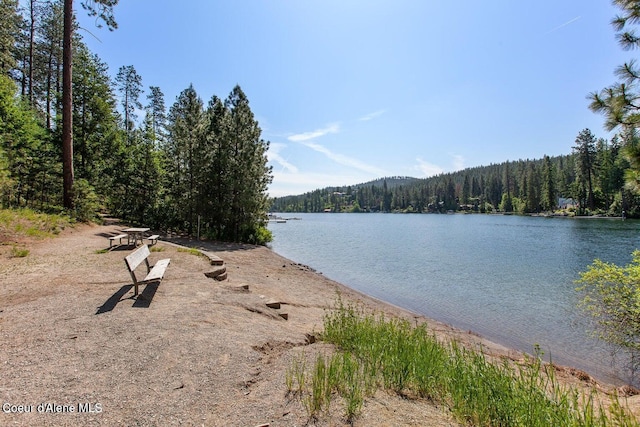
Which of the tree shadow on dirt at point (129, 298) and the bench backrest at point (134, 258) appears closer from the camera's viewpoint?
the tree shadow on dirt at point (129, 298)

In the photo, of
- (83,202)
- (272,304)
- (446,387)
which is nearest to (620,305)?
(446,387)

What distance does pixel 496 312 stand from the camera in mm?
11547

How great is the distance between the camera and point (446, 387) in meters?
3.66

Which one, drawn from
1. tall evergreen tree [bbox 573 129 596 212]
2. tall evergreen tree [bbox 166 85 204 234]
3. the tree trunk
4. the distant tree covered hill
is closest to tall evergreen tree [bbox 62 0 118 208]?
the tree trunk

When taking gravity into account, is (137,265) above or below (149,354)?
above

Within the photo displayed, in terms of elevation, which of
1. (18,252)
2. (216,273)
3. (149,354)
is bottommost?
(149,354)

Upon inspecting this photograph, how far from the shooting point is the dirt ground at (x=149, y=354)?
291 cm

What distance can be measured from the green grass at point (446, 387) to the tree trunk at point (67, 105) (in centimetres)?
1665

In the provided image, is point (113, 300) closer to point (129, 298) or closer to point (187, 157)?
point (129, 298)

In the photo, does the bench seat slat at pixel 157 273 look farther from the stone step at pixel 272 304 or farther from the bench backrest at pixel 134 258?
the stone step at pixel 272 304

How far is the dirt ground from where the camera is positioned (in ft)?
9.56

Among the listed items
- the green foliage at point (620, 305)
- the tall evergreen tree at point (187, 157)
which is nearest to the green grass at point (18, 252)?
the tall evergreen tree at point (187, 157)

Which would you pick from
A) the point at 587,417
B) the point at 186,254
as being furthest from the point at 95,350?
the point at 186,254

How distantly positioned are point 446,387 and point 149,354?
12.1ft
